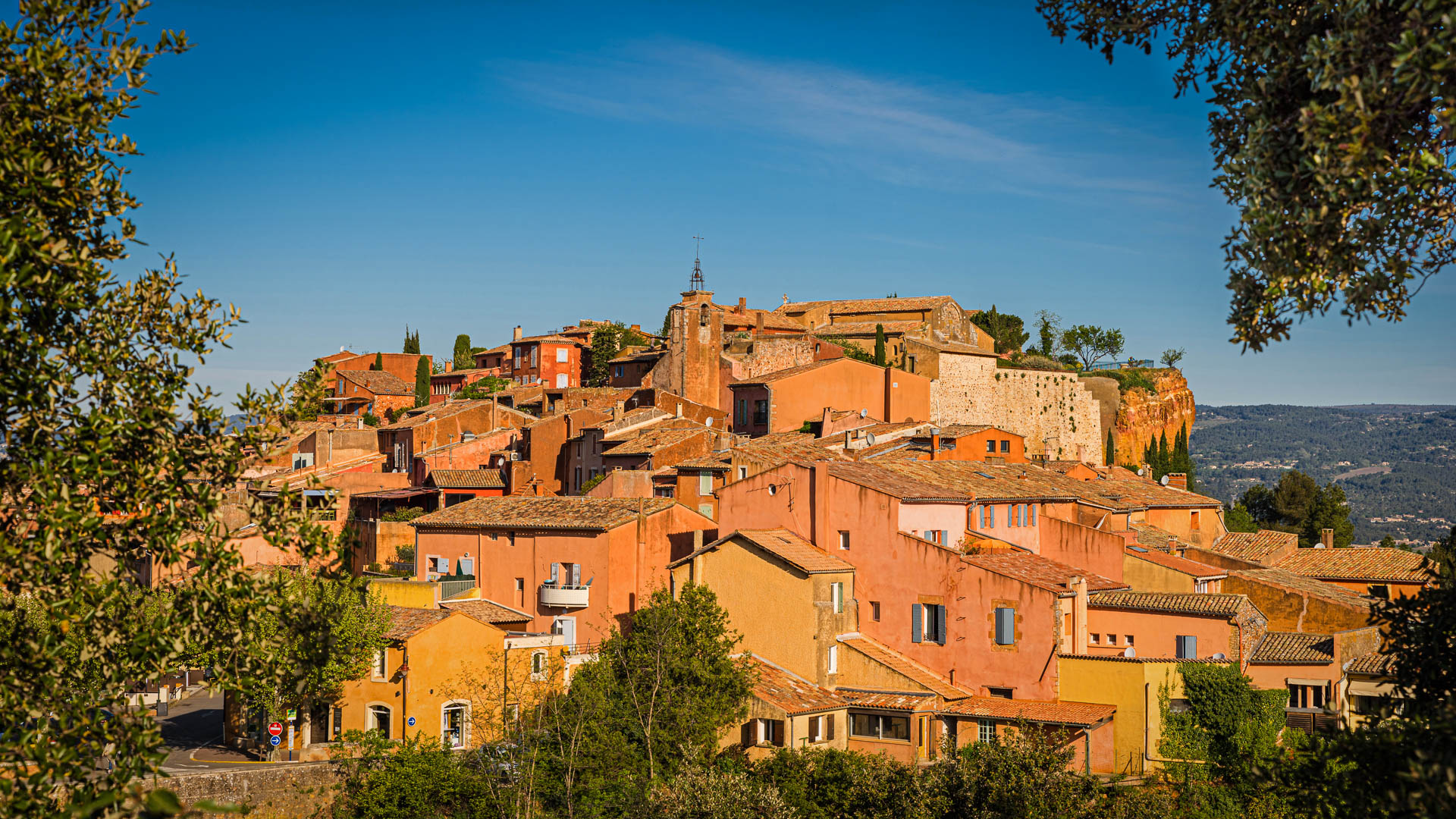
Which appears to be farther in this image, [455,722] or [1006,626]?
[455,722]

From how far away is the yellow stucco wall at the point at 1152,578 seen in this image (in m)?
38.4

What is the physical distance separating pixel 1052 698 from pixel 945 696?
284 centimetres

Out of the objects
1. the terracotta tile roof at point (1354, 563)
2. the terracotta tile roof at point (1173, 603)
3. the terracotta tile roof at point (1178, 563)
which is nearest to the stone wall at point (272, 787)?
the terracotta tile roof at point (1173, 603)

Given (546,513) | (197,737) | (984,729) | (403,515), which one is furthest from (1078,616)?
(403,515)

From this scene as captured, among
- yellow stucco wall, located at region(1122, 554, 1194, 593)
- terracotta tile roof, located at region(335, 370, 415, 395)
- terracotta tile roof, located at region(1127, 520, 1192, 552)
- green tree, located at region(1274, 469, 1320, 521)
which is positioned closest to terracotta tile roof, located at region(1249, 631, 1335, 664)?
yellow stucco wall, located at region(1122, 554, 1194, 593)

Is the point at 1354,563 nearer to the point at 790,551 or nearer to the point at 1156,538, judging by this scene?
the point at 1156,538

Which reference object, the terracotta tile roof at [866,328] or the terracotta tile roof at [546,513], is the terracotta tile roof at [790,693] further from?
the terracotta tile roof at [866,328]

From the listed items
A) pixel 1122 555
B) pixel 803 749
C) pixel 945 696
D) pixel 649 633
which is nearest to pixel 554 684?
pixel 649 633

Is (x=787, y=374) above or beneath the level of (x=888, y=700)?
above

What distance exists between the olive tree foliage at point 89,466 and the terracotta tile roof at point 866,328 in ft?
223

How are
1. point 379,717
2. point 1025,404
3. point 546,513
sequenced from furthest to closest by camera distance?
1. point 1025,404
2. point 546,513
3. point 379,717

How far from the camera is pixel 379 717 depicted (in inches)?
1329

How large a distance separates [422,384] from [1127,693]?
5811 centimetres

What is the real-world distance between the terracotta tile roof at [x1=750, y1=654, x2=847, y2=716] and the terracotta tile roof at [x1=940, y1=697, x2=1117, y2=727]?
3081 millimetres
